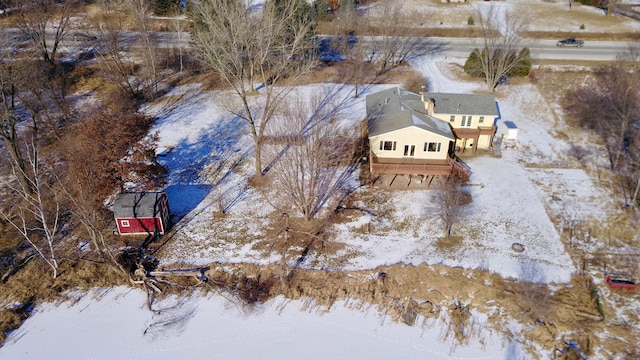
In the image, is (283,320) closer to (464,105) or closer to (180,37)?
(464,105)

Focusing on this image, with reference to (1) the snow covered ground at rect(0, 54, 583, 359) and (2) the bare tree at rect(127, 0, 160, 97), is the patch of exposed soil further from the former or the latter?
(2) the bare tree at rect(127, 0, 160, 97)

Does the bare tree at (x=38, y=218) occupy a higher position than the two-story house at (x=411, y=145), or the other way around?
the two-story house at (x=411, y=145)

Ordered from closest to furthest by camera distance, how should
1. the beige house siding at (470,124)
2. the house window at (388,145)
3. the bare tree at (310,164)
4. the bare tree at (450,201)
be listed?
the bare tree at (450,201) < the bare tree at (310,164) < the house window at (388,145) < the beige house siding at (470,124)

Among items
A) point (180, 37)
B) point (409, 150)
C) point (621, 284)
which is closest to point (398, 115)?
point (409, 150)

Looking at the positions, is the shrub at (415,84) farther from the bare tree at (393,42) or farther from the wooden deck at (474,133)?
the wooden deck at (474,133)

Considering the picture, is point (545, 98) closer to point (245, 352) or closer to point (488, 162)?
point (488, 162)

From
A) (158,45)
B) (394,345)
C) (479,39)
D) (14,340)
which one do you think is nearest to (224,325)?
(394,345)

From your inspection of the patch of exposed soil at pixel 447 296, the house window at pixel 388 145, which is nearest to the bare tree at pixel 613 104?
the patch of exposed soil at pixel 447 296
